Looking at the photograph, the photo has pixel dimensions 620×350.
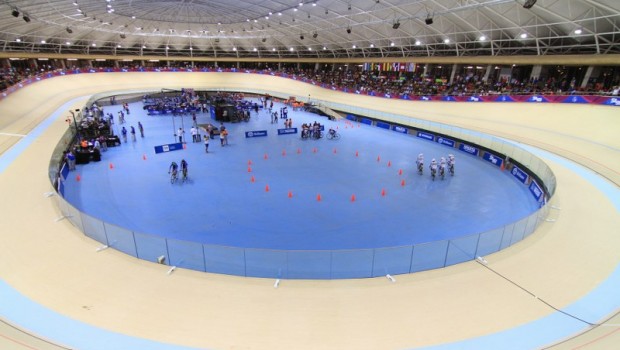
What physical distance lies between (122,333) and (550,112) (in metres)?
31.3

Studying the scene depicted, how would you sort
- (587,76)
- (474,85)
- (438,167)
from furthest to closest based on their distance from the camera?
(474,85), (587,76), (438,167)

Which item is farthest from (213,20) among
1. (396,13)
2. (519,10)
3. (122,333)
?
(122,333)

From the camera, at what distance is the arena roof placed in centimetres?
2353

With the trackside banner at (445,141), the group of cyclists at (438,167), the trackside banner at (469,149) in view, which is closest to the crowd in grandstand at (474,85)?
the trackside banner at (445,141)

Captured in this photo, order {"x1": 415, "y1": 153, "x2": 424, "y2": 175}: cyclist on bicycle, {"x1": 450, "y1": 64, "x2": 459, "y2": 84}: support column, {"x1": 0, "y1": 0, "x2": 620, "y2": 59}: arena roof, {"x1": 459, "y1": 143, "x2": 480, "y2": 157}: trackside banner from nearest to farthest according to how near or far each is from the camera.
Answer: {"x1": 415, "y1": 153, "x2": 424, "y2": 175}: cyclist on bicycle
{"x1": 459, "y1": 143, "x2": 480, "y2": 157}: trackside banner
{"x1": 0, "y1": 0, "x2": 620, "y2": 59}: arena roof
{"x1": 450, "y1": 64, "x2": 459, "y2": 84}: support column

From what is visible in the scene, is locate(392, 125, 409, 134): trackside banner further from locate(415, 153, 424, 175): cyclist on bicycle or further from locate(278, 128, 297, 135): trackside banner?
locate(415, 153, 424, 175): cyclist on bicycle

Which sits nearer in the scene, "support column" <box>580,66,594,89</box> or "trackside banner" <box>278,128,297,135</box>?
"support column" <box>580,66,594,89</box>

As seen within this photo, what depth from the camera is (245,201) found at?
14516 millimetres

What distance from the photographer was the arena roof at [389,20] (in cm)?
2353

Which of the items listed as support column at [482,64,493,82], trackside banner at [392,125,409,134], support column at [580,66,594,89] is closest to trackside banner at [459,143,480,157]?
trackside banner at [392,125,409,134]

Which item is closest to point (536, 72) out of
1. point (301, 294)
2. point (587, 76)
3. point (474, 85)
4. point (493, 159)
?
point (587, 76)

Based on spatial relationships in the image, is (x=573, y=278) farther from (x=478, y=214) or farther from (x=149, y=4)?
(x=149, y=4)

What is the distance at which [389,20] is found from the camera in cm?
3122

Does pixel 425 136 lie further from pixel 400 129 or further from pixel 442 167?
pixel 442 167
